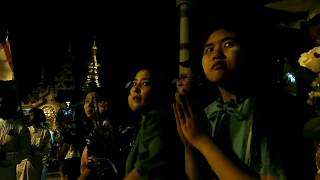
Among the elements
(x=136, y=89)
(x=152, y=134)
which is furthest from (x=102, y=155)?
(x=152, y=134)

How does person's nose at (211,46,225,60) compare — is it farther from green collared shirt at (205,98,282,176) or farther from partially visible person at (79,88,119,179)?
partially visible person at (79,88,119,179)

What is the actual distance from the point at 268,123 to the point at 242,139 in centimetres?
17

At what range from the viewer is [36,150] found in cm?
855

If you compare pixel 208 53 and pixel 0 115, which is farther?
pixel 0 115

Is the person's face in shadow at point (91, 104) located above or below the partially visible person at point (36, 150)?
above

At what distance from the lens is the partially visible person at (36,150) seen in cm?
834

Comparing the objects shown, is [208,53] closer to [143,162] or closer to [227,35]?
[227,35]

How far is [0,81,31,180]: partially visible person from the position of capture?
6.79m

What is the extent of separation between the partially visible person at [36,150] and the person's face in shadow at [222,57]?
674 centimetres

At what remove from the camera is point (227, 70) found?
2098 mm

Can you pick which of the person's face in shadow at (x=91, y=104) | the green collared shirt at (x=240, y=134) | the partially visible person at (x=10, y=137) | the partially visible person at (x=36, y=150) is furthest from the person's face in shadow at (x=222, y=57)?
the partially visible person at (x=36, y=150)

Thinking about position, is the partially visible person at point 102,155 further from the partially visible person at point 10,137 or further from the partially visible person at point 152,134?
the partially visible person at point 10,137

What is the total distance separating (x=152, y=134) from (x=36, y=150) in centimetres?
633

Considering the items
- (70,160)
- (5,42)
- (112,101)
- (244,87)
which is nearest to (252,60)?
(244,87)
